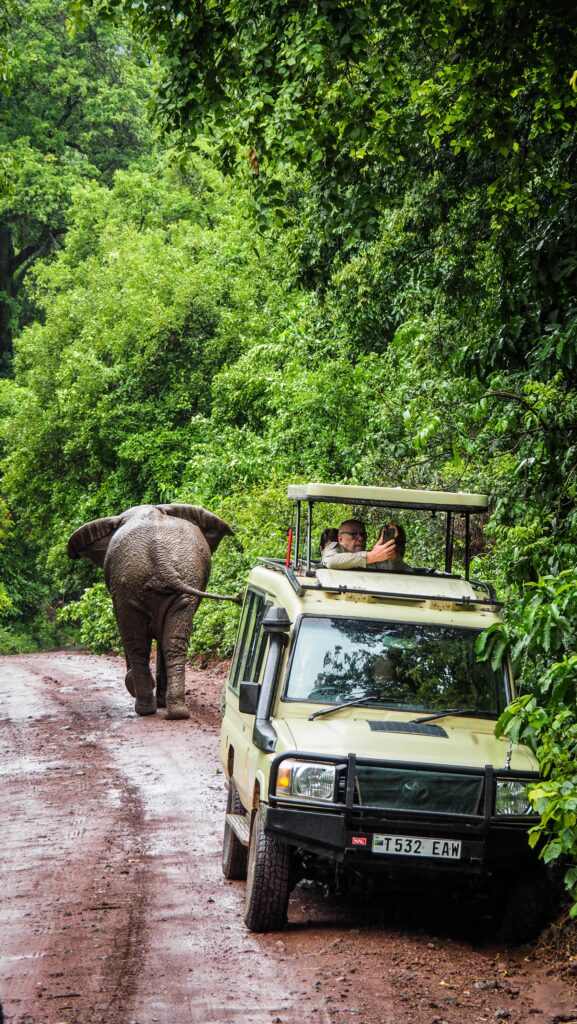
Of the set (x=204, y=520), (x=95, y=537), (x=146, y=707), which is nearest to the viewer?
(x=146, y=707)

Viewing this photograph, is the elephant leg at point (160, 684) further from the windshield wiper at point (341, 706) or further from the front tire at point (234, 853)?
the windshield wiper at point (341, 706)

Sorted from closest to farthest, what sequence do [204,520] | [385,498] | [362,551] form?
[385,498]
[362,551]
[204,520]

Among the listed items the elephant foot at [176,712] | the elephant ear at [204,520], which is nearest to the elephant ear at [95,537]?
the elephant ear at [204,520]

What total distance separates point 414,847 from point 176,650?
1036cm

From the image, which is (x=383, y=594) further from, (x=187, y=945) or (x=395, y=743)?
(x=187, y=945)

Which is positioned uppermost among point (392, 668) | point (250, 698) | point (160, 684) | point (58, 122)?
point (58, 122)

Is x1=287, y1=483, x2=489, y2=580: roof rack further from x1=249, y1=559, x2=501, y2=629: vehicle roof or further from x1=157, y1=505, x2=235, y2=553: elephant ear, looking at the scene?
x1=157, y1=505, x2=235, y2=553: elephant ear

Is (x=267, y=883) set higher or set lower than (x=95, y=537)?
lower

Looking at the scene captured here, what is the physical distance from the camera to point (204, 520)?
18109mm

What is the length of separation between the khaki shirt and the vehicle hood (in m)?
1.72

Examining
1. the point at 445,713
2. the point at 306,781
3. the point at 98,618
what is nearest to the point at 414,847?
the point at 306,781

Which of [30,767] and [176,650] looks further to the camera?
[176,650]

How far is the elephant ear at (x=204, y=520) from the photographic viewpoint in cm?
1788

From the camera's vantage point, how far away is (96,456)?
1172 inches
